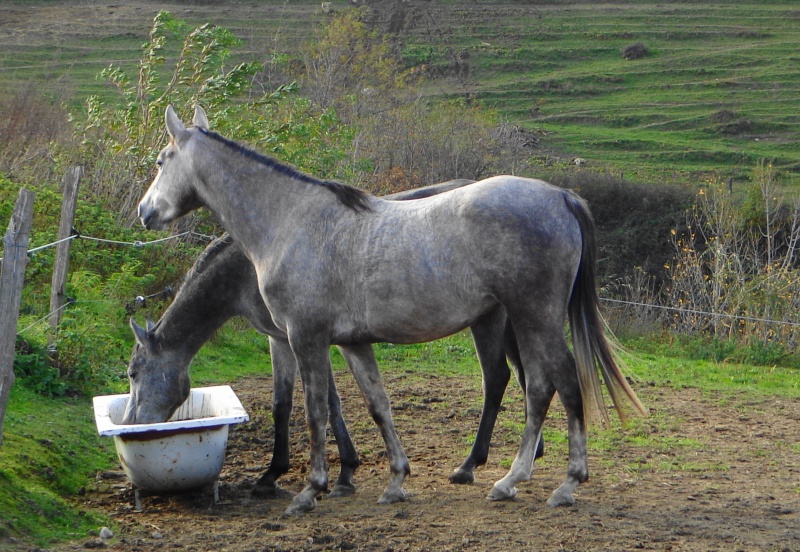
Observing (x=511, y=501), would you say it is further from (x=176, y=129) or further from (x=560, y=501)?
(x=176, y=129)

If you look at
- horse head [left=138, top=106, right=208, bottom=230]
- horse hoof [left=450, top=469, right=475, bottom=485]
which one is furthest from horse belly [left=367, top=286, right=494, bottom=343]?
horse head [left=138, top=106, right=208, bottom=230]

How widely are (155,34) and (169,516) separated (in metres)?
8.29

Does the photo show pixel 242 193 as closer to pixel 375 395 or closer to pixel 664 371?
pixel 375 395

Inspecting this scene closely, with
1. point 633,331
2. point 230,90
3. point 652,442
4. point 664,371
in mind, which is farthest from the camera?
point 633,331

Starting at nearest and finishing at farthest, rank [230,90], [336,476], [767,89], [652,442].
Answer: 1. [336,476]
2. [652,442]
3. [230,90]
4. [767,89]

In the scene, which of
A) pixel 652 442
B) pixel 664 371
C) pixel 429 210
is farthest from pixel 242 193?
pixel 664 371

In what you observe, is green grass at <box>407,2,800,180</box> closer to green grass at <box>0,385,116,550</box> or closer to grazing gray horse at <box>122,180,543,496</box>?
grazing gray horse at <box>122,180,543,496</box>

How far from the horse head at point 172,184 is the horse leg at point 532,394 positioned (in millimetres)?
2253

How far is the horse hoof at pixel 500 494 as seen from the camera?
5098mm

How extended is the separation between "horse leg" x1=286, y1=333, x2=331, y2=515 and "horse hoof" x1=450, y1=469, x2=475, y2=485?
835 millimetres

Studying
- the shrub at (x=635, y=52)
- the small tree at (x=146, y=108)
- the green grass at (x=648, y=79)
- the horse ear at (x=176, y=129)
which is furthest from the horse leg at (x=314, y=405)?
the shrub at (x=635, y=52)

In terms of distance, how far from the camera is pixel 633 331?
12.1 metres

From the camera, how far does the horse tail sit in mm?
5105

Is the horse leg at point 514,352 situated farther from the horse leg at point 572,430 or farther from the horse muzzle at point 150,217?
the horse muzzle at point 150,217
